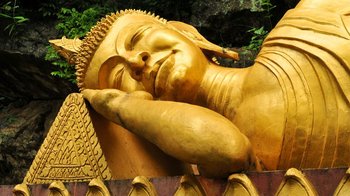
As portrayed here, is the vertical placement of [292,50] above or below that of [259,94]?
above

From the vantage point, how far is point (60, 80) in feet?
19.9

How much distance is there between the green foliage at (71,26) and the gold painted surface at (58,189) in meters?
3.23

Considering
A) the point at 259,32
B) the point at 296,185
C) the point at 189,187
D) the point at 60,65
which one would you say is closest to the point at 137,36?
the point at 189,187

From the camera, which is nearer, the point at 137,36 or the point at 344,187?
the point at 344,187

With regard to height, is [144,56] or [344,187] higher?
[344,187]

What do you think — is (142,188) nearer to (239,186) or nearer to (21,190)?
(239,186)

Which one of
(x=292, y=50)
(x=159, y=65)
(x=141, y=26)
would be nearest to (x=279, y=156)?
(x=292, y=50)

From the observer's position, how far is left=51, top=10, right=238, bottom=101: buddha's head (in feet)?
9.73

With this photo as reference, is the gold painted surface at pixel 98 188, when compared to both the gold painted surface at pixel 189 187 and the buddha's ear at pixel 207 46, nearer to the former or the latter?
the gold painted surface at pixel 189 187

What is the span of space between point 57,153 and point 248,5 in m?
3.04

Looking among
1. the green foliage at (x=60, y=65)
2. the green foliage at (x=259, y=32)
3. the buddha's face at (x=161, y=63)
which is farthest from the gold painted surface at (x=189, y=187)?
the green foliage at (x=60, y=65)

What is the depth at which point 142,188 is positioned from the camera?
2.45 meters

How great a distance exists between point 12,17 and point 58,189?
3.66m

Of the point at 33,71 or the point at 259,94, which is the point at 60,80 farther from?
the point at 259,94
